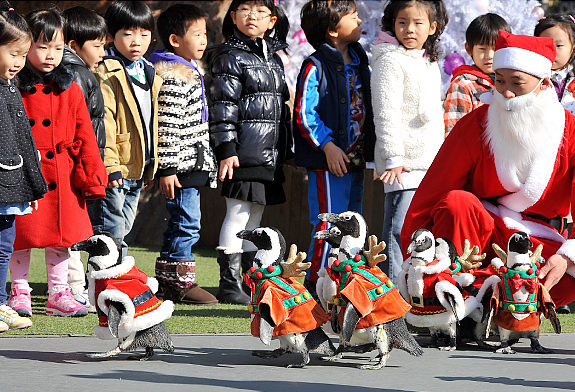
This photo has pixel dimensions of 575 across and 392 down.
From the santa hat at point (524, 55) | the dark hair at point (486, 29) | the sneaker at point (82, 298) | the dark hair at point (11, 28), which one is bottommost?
the sneaker at point (82, 298)

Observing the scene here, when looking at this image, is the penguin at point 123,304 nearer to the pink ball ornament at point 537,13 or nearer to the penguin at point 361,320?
the penguin at point 361,320

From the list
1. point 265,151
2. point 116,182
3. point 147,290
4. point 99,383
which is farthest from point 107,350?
point 265,151

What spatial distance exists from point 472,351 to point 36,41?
8.89ft

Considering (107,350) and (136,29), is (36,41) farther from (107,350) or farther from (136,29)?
(107,350)

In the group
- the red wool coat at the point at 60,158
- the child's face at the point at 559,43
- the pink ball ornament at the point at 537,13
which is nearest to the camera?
the red wool coat at the point at 60,158

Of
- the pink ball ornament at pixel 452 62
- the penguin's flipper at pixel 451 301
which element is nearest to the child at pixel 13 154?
the penguin's flipper at pixel 451 301

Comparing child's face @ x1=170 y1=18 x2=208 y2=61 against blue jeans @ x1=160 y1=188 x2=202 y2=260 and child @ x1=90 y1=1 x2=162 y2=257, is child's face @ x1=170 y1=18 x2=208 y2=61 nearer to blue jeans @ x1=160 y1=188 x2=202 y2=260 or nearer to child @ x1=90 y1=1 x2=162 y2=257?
child @ x1=90 y1=1 x2=162 y2=257

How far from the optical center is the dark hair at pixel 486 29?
6348 mm

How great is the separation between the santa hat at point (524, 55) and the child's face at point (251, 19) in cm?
169

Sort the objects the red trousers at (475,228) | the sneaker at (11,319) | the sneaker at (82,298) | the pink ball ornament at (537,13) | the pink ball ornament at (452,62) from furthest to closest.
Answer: the pink ball ornament at (537,13) < the pink ball ornament at (452,62) < the sneaker at (82,298) < the sneaker at (11,319) < the red trousers at (475,228)

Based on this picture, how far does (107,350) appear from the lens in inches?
184

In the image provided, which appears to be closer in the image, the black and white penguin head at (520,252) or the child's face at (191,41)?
the black and white penguin head at (520,252)

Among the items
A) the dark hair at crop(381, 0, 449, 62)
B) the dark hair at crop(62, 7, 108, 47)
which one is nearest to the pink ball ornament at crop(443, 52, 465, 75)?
the dark hair at crop(381, 0, 449, 62)

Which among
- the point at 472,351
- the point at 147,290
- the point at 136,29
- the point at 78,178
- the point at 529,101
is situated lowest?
the point at 472,351
